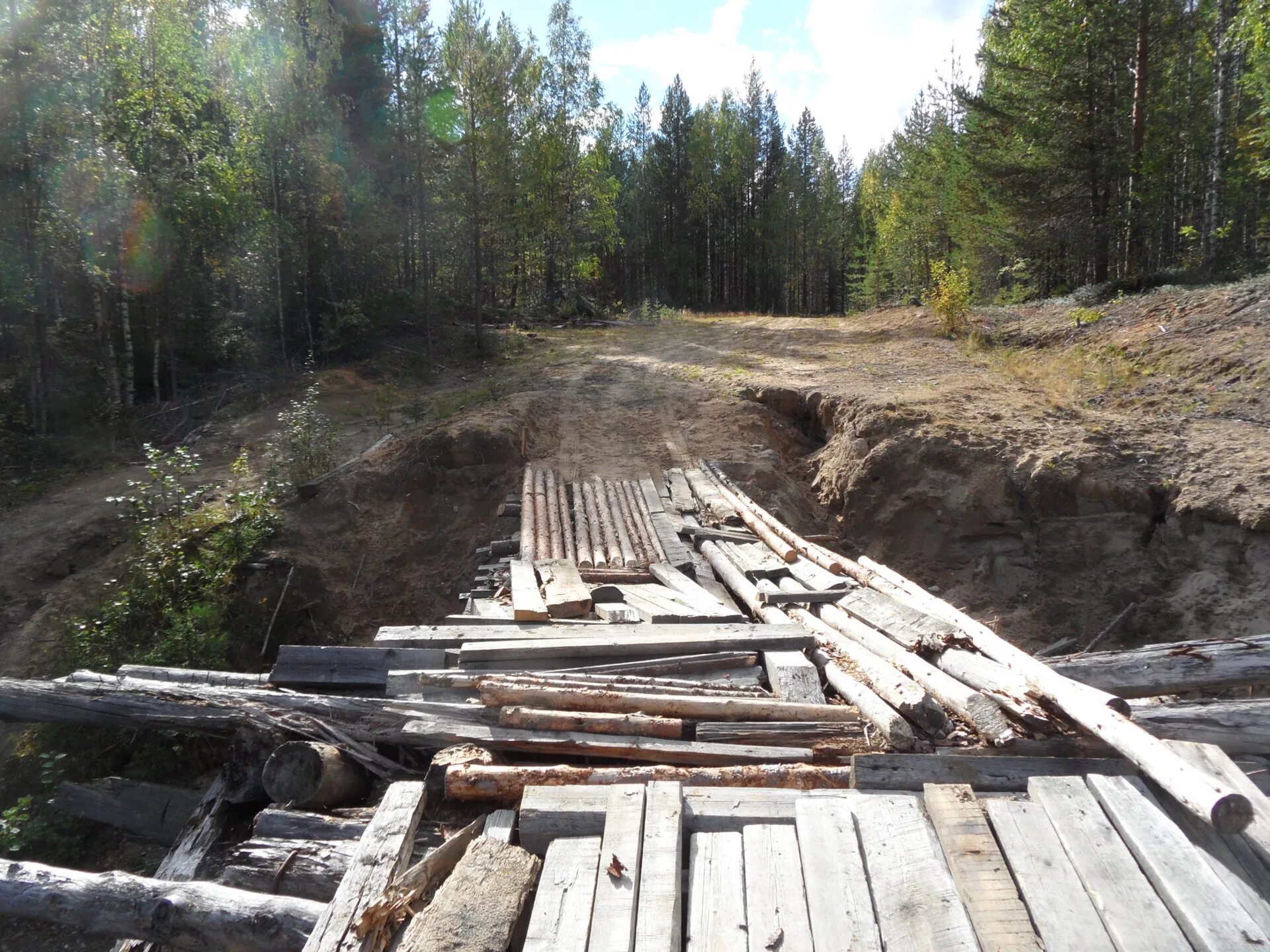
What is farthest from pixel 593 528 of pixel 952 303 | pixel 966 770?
pixel 952 303

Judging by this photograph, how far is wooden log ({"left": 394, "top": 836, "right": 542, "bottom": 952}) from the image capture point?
278cm

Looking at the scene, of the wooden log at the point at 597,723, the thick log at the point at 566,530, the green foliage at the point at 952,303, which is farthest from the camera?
the green foliage at the point at 952,303

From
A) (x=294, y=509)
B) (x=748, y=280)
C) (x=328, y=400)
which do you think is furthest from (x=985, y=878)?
(x=748, y=280)

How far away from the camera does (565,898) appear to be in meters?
2.98

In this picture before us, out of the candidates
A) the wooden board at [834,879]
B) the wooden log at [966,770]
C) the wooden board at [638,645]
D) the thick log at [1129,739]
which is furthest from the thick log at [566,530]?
the wooden board at [834,879]

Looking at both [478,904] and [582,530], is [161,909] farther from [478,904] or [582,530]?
[582,530]

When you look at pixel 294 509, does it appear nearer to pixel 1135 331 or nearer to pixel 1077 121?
pixel 1135 331

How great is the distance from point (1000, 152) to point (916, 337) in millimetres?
5277

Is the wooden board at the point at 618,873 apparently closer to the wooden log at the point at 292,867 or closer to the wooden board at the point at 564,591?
the wooden log at the point at 292,867

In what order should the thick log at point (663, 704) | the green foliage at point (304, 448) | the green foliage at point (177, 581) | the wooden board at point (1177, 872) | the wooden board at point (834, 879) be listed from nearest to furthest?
the wooden board at point (1177, 872) < the wooden board at point (834, 879) < the thick log at point (663, 704) < the green foliage at point (177, 581) < the green foliage at point (304, 448)

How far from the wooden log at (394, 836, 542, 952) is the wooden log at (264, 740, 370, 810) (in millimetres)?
1212

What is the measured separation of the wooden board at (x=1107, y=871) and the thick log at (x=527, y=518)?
5.01m

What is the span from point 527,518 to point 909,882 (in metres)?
6.18

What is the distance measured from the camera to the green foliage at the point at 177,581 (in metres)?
8.04
